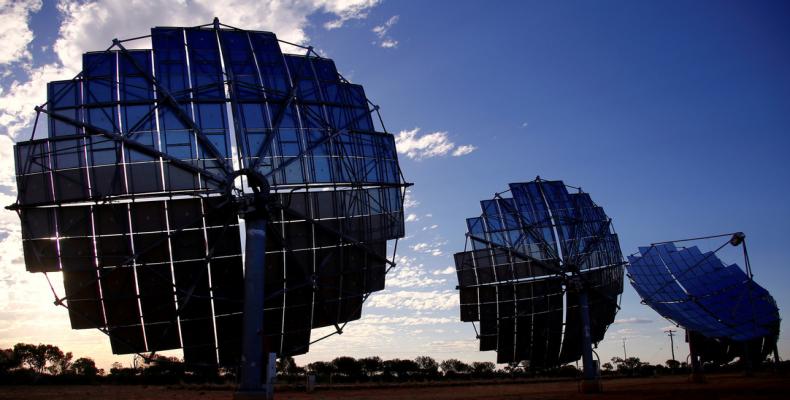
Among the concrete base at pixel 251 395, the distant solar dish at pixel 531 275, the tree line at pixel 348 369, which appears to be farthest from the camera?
the tree line at pixel 348 369

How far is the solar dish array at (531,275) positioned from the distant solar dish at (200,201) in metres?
15.3

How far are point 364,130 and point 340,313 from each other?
8962mm

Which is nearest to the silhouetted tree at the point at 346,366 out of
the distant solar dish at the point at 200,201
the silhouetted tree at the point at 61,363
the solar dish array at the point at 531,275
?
the silhouetted tree at the point at 61,363

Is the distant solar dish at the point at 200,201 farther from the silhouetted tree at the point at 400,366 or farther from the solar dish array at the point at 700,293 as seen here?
the silhouetted tree at the point at 400,366

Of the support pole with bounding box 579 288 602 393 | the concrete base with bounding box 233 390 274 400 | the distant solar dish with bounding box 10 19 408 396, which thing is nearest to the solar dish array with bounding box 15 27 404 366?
the distant solar dish with bounding box 10 19 408 396

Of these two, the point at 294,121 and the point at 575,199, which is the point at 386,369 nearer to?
the point at 575,199

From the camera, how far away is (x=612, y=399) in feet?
106

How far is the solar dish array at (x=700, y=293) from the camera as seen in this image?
2160 inches

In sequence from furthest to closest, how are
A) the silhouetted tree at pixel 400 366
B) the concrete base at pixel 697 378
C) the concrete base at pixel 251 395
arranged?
the silhouetted tree at pixel 400 366, the concrete base at pixel 697 378, the concrete base at pixel 251 395

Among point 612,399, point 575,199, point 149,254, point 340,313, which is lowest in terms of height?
point 612,399

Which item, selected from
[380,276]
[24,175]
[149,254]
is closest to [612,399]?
[380,276]

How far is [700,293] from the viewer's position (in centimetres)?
5616

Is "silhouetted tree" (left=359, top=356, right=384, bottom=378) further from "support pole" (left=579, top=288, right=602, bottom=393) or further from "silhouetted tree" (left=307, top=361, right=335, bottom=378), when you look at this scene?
"support pole" (left=579, top=288, right=602, bottom=393)

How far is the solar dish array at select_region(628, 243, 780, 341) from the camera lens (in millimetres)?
54875
